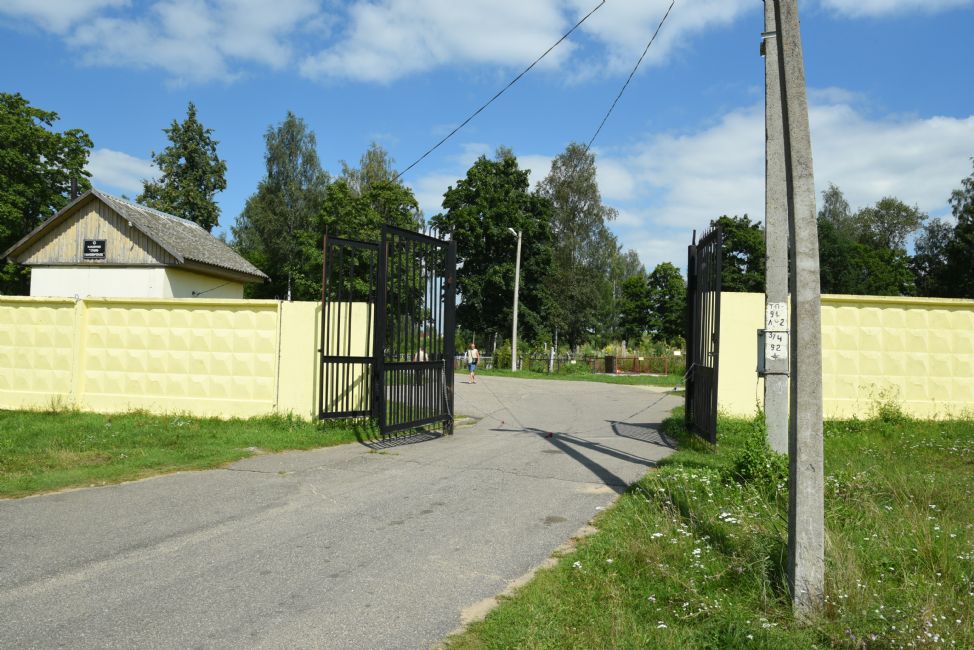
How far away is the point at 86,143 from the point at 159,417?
36.0 meters

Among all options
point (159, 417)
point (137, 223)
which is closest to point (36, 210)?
point (137, 223)

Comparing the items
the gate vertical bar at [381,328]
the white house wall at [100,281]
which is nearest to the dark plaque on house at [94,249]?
the white house wall at [100,281]

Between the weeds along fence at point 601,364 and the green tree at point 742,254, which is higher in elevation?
the green tree at point 742,254

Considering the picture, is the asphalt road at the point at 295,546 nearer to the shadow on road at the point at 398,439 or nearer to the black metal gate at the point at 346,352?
the shadow on road at the point at 398,439

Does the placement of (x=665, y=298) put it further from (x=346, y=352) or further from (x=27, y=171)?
(x=346, y=352)

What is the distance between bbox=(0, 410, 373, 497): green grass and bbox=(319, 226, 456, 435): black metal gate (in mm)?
853

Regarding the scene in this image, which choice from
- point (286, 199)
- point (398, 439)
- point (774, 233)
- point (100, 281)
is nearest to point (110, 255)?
point (100, 281)

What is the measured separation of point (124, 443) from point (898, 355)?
1295cm

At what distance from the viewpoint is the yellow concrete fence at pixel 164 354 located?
39.1 feet

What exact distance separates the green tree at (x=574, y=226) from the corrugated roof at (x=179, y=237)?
87.4ft

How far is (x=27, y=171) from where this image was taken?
3659cm

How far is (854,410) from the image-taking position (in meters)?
12.0

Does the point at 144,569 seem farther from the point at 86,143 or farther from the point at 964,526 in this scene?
the point at 86,143

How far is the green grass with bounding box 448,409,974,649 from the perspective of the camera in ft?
12.0
